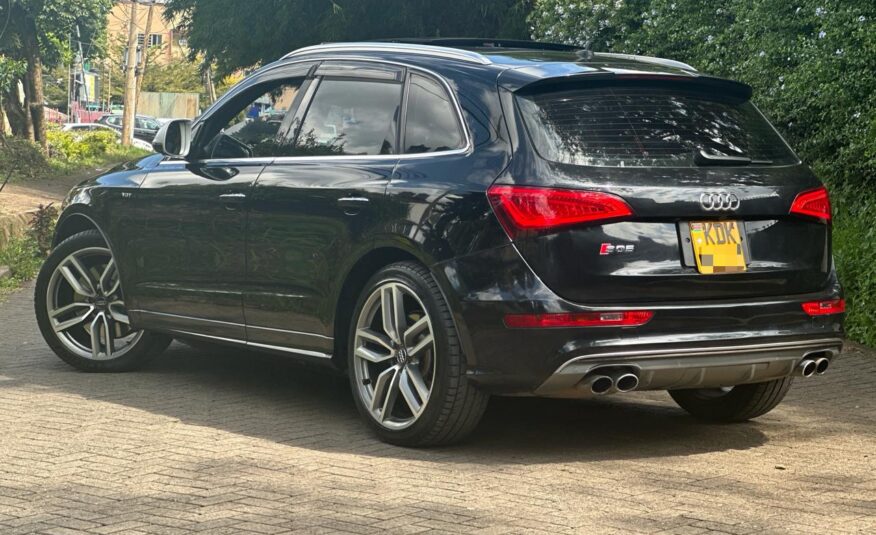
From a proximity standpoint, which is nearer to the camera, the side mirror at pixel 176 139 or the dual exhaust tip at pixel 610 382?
the dual exhaust tip at pixel 610 382

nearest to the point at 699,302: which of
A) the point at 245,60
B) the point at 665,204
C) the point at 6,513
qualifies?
the point at 665,204

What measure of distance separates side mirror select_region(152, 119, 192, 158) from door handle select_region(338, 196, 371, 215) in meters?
1.45

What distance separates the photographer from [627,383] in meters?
6.15

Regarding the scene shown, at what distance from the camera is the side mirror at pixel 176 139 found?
8.02m


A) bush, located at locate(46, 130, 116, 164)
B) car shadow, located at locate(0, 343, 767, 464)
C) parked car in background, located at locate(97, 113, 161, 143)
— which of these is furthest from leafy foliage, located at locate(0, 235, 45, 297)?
parked car in background, located at locate(97, 113, 161, 143)

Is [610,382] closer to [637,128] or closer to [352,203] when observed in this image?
[637,128]

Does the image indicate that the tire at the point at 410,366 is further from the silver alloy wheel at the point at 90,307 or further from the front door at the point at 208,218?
the silver alloy wheel at the point at 90,307

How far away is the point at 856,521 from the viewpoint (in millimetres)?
5445

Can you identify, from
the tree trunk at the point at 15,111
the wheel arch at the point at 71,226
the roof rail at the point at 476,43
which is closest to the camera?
the roof rail at the point at 476,43

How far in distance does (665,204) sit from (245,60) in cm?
1816

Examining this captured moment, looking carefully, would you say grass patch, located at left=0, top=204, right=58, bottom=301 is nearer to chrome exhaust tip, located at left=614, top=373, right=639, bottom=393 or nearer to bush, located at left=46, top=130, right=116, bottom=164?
chrome exhaust tip, located at left=614, top=373, right=639, bottom=393

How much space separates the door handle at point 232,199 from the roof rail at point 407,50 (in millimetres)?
826

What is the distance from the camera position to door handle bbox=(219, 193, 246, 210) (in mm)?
7531

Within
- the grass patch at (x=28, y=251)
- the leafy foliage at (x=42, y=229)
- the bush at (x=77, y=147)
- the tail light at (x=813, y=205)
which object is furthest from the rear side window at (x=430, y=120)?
the bush at (x=77, y=147)
